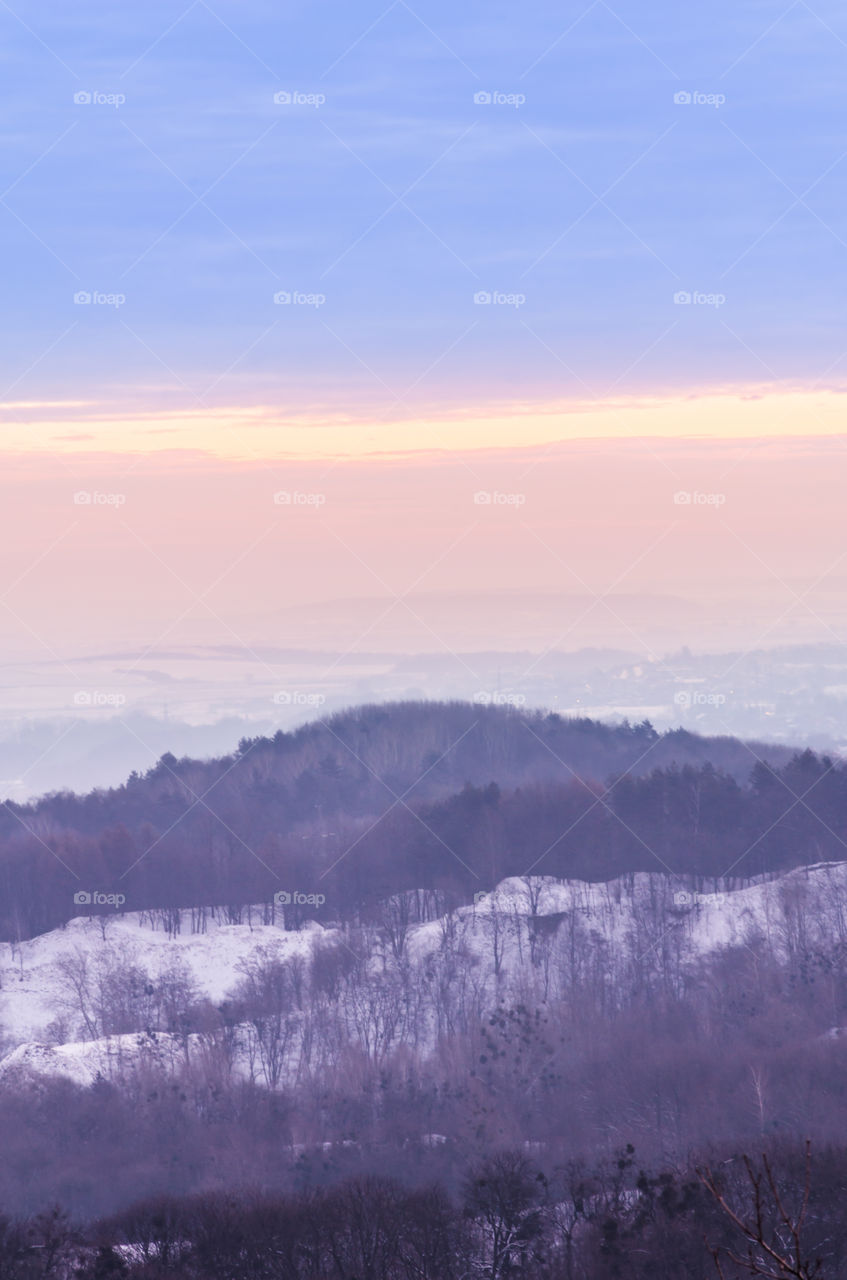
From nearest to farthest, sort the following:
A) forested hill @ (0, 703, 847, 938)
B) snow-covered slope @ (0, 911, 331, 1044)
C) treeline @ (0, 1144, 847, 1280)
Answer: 1. treeline @ (0, 1144, 847, 1280)
2. snow-covered slope @ (0, 911, 331, 1044)
3. forested hill @ (0, 703, 847, 938)

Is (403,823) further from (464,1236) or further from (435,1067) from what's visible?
(464,1236)

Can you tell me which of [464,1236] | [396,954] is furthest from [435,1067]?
[464,1236]

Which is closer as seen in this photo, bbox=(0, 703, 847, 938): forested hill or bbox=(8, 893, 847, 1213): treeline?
bbox=(8, 893, 847, 1213): treeline

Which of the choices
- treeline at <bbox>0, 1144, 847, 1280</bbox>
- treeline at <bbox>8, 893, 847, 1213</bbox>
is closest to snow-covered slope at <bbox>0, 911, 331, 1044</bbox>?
treeline at <bbox>8, 893, 847, 1213</bbox>

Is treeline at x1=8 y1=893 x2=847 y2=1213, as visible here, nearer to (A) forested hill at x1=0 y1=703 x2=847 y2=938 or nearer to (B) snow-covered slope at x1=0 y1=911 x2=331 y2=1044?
(B) snow-covered slope at x1=0 y1=911 x2=331 y2=1044

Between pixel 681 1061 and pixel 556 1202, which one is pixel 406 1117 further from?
pixel 556 1202

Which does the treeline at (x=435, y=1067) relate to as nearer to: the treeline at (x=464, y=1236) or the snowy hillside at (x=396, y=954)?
the snowy hillside at (x=396, y=954)

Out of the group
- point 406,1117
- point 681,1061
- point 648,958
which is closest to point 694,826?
point 648,958
